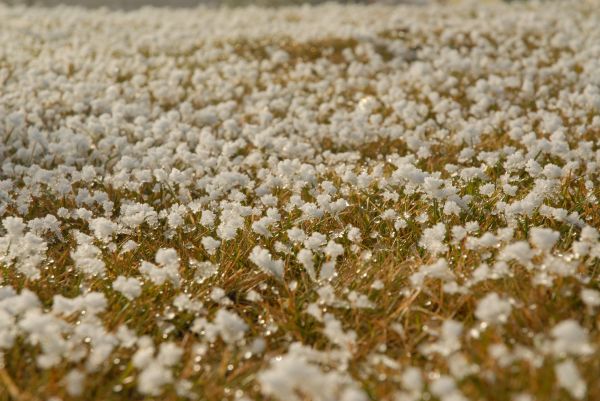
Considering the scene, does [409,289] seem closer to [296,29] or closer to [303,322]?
[303,322]

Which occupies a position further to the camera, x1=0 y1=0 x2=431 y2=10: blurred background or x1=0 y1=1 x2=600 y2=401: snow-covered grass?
x1=0 y1=0 x2=431 y2=10: blurred background

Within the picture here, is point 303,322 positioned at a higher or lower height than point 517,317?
lower

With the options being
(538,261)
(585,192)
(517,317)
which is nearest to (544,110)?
(585,192)

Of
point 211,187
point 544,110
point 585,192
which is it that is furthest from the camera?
point 544,110

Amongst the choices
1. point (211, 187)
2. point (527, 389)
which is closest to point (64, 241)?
point (211, 187)

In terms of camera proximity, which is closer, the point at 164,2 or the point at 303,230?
the point at 303,230

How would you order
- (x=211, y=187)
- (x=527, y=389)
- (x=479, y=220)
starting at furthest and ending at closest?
1. (x=211, y=187)
2. (x=479, y=220)
3. (x=527, y=389)

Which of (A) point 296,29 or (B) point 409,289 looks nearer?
(B) point 409,289

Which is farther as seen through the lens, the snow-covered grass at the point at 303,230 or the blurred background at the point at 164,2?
the blurred background at the point at 164,2
